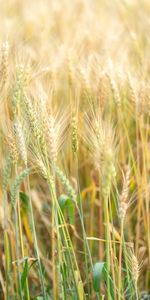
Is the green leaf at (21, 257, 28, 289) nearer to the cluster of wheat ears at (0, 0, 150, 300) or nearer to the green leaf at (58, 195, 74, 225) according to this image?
the cluster of wheat ears at (0, 0, 150, 300)

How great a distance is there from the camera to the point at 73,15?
5.55 meters

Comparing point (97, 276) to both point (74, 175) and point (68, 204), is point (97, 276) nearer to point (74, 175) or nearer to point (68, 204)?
point (68, 204)

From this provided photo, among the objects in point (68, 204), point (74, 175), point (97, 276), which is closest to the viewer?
point (97, 276)

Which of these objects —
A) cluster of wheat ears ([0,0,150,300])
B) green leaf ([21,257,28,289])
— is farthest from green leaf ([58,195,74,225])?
green leaf ([21,257,28,289])

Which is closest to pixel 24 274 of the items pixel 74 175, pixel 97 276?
pixel 97 276

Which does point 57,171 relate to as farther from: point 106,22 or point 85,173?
point 106,22

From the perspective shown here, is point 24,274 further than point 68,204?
No

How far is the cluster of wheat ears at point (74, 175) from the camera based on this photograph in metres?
2.02

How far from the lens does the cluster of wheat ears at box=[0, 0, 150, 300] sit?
6.64ft

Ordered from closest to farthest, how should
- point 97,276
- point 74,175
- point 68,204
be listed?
point 97,276 < point 68,204 < point 74,175

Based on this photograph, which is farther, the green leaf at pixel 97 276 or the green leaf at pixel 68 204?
the green leaf at pixel 68 204

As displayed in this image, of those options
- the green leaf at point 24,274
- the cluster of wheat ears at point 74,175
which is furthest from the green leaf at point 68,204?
the green leaf at point 24,274

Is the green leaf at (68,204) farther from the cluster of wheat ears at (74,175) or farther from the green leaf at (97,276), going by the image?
the green leaf at (97,276)

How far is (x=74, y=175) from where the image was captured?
9.64 ft
